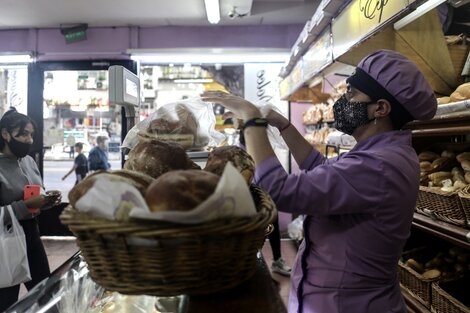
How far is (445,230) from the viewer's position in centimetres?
184

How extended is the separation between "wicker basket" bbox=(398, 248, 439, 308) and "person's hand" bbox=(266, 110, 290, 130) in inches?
47.7

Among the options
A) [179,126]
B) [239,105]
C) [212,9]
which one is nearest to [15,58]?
[212,9]

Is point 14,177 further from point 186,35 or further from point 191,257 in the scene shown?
point 186,35

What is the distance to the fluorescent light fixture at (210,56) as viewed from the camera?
5.91 m

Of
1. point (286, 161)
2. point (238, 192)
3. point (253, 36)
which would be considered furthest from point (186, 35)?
point (238, 192)

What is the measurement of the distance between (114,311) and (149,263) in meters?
1.02

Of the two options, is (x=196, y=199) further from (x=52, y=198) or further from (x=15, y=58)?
(x=15, y=58)


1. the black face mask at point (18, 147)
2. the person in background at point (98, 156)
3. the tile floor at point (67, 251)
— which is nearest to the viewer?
the black face mask at point (18, 147)

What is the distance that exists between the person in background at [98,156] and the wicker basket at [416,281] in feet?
16.3

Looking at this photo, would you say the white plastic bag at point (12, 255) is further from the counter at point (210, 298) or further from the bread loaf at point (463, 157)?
the bread loaf at point (463, 157)

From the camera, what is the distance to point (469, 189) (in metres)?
1.76

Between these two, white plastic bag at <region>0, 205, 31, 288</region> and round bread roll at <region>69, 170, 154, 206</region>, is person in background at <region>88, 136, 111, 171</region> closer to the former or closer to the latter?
white plastic bag at <region>0, 205, 31, 288</region>

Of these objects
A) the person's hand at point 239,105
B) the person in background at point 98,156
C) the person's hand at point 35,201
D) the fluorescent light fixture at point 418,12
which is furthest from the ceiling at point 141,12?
the person's hand at point 239,105

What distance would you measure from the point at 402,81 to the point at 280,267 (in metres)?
3.49
